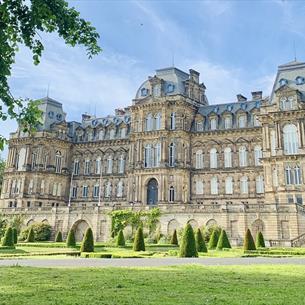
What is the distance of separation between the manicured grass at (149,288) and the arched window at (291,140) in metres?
38.6

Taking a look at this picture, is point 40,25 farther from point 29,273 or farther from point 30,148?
point 30,148

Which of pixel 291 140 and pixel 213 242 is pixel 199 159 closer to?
pixel 291 140

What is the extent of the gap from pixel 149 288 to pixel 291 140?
45.2 meters

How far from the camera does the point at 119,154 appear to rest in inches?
2832

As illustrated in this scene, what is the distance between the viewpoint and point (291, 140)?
53.0 m

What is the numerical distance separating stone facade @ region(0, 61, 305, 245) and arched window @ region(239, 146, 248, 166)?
0.15m

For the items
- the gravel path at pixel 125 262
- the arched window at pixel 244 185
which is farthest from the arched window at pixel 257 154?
the gravel path at pixel 125 262

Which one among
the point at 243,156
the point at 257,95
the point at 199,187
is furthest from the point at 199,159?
the point at 257,95

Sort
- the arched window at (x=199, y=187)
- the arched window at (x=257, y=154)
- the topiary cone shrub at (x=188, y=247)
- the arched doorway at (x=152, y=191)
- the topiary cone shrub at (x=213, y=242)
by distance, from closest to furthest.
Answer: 1. the topiary cone shrub at (x=188, y=247)
2. the topiary cone shrub at (x=213, y=242)
3. the arched window at (x=257, y=154)
4. the arched doorway at (x=152, y=191)
5. the arched window at (x=199, y=187)

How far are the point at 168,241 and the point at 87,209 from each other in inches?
528

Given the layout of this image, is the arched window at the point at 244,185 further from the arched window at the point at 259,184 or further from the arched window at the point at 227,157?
the arched window at the point at 227,157

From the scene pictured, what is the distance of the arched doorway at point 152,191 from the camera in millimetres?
60875

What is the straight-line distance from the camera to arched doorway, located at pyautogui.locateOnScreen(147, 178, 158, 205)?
6088 centimetres

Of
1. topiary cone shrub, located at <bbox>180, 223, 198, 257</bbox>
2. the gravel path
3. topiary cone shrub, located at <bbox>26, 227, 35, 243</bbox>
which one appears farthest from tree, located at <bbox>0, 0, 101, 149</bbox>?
topiary cone shrub, located at <bbox>26, 227, 35, 243</bbox>
